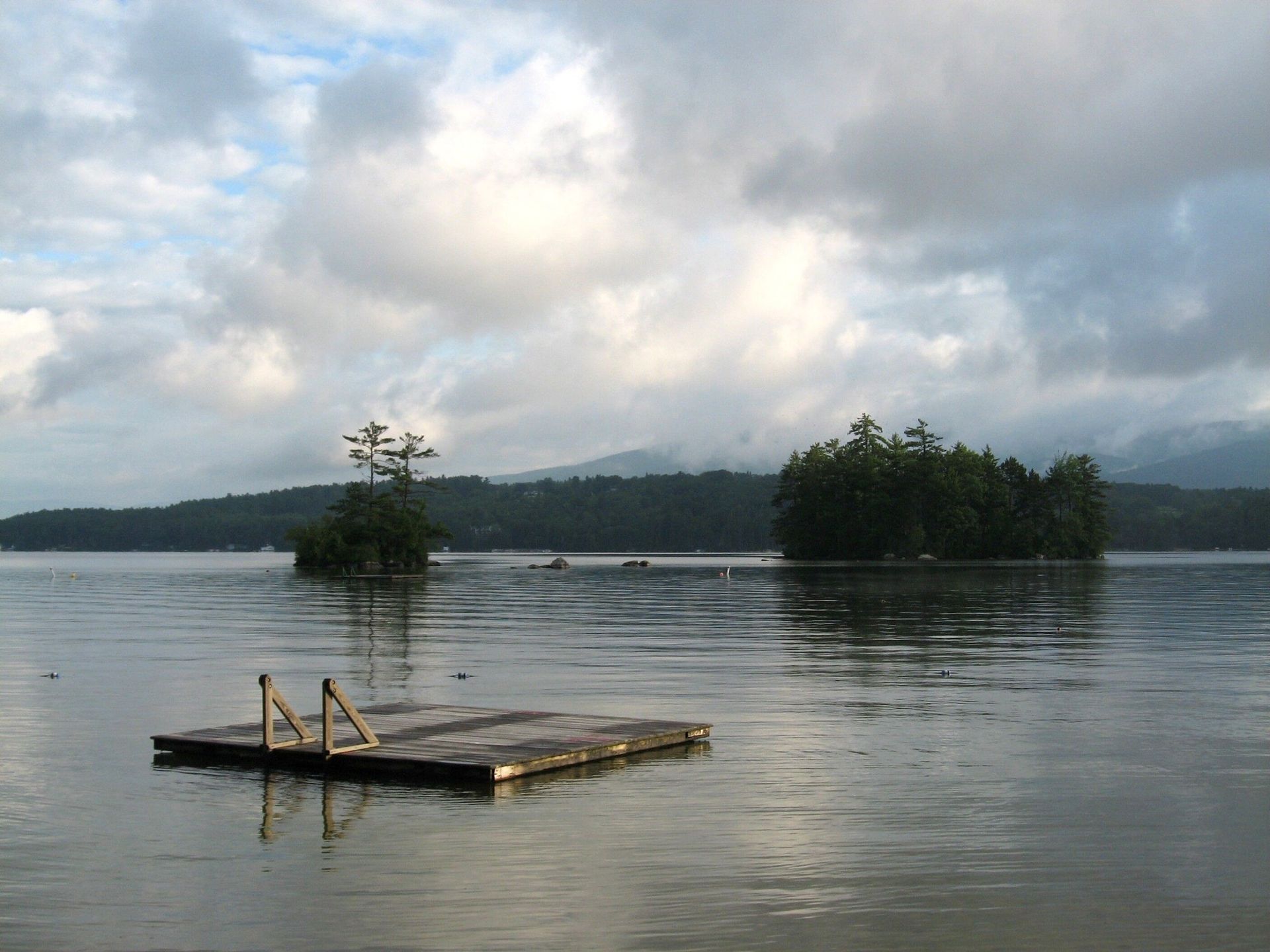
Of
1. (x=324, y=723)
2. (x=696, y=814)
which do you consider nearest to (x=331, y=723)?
(x=324, y=723)

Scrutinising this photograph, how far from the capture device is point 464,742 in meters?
16.9

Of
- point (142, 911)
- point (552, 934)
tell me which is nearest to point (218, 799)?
point (142, 911)

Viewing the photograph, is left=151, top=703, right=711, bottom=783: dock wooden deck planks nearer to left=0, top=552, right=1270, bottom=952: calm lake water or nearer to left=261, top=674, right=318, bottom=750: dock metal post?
left=261, top=674, right=318, bottom=750: dock metal post

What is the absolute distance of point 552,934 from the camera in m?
9.44

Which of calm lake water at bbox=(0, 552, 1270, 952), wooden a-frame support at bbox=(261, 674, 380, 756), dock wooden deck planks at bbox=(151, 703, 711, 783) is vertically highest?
wooden a-frame support at bbox=(261, 674, 380, 756)

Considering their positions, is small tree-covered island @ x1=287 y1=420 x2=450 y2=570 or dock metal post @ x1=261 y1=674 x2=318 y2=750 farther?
small tree-covered island @ x1=287 y1=420 x2=450 y2=570

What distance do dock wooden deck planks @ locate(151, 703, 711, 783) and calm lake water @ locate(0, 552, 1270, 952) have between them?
0.34 metres

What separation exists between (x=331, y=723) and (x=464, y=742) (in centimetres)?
185

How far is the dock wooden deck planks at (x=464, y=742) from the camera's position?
15617mm

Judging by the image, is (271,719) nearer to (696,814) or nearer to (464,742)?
(464,742)

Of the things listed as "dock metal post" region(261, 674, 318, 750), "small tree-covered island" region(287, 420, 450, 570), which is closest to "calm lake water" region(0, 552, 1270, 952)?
"dock metal post" region(261, 674, 318, 750)

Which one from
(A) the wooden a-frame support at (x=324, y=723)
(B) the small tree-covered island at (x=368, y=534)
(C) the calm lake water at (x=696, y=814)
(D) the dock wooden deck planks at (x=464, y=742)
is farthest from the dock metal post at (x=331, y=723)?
(B) the small tree-covered island at (x=368, y=534)

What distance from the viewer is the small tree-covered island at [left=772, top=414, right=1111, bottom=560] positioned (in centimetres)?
16100

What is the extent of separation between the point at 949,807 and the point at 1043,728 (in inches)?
245
